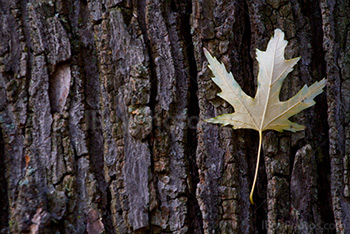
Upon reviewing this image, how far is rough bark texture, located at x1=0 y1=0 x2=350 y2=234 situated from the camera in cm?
145

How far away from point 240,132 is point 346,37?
836 millimetres

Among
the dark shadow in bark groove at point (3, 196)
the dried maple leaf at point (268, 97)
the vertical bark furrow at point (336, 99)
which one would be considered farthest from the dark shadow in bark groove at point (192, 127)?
the dark shadow in bark groove at point (3, 196)

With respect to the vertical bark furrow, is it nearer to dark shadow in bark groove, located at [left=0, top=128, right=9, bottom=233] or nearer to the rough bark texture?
the rough bark texture

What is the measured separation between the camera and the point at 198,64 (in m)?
1.51

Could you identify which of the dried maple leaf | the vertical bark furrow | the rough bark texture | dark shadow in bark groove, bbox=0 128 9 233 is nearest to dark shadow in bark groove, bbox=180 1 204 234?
the rough bark texture

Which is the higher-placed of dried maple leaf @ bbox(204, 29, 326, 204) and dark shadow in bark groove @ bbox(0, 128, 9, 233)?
dried maple leaf @ bbox(204, 29, 326, 204)

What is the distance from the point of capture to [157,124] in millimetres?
1485

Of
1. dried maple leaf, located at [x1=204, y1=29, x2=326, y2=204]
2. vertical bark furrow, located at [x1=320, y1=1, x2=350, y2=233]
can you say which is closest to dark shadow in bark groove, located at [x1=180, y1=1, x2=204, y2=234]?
dried maple leaf, located at [x1=204, y1=29, x2=326, y2=204]

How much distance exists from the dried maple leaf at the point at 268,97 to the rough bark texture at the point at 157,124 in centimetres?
7

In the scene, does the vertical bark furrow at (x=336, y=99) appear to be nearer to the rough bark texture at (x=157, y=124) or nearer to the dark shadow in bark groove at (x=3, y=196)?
the rough bark texture at (x=157, y=124)

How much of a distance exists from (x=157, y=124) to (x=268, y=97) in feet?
1.98

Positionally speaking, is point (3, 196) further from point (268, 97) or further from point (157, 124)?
point (268, 97)

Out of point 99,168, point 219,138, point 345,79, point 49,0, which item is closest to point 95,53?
point 49,0

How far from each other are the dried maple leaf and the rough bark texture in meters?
0.07
